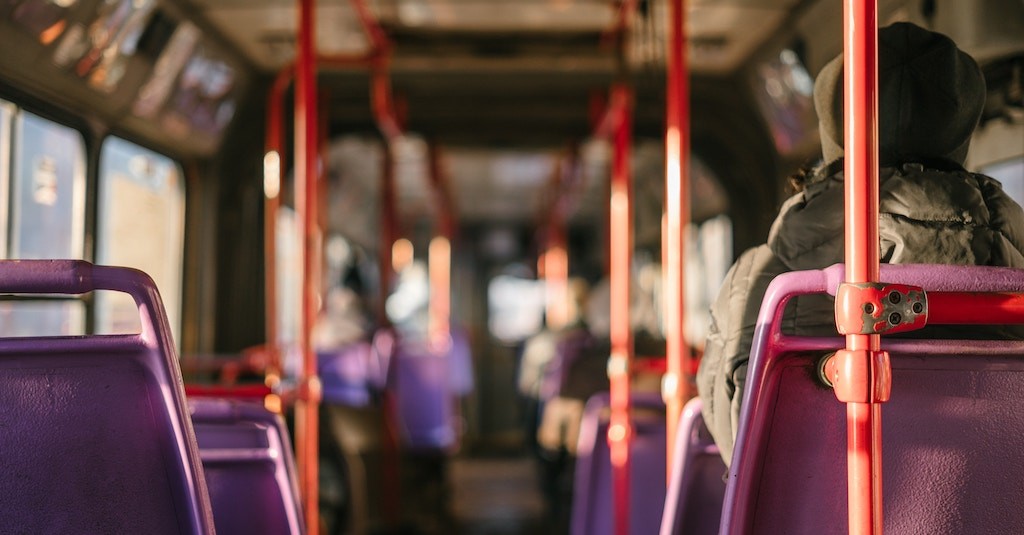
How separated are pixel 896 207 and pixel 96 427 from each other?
1.17 metres

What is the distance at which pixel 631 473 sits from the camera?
298cm

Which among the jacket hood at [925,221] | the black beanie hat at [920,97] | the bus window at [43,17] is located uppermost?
the bus window at [43,17]

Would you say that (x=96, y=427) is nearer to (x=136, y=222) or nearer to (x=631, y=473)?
(x=631, y=473)

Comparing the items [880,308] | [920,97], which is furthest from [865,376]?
[920,97]

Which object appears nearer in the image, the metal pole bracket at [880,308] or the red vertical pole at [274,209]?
the metal pole bracket at [880,308]

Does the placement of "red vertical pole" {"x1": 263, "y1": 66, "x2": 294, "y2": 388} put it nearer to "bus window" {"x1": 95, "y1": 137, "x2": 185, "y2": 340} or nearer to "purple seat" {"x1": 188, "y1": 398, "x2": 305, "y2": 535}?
"bus window" {"x1": 95, "y1": 137, "x2": 185, "y2": 340}

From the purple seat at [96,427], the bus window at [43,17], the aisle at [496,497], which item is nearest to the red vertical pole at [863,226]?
the purple seat at [96,427]

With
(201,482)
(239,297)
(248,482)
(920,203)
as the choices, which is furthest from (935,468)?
(239,297)

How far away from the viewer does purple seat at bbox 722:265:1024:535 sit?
1.22m

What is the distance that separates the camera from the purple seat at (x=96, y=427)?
1225mm

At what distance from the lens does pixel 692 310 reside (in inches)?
223

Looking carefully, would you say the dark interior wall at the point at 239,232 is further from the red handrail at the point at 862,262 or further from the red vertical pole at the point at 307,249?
the red handrail at the point at 862,262

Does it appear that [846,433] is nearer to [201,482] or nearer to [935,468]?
[935,468]

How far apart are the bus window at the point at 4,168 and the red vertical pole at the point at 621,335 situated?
71.8 inches
